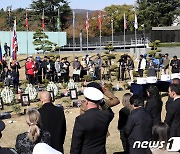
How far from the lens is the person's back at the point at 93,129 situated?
5488mm

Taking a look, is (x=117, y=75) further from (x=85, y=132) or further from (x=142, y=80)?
(x=85, y=132)

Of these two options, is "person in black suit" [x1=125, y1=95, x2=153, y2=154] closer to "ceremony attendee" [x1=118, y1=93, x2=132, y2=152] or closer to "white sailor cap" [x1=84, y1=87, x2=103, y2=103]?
"ceremony attendee" [x1=118, y1=93, x2=132, y2=152]

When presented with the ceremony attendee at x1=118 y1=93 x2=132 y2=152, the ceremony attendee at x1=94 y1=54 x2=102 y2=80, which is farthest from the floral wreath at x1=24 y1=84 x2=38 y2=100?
the ceremony attendee at x1=118 y1=93 x2=132 y2=152

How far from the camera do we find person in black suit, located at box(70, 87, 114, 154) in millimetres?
5487

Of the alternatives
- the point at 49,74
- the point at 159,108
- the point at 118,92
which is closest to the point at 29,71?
the point at 49,74

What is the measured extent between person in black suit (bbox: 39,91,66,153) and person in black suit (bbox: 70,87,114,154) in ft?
3.03

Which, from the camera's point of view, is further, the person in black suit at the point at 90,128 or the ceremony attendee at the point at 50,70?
the ceremony attendee at the point at 50,70

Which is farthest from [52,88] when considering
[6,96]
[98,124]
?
[98,124]

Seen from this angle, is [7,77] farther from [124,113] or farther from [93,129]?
[93,129]

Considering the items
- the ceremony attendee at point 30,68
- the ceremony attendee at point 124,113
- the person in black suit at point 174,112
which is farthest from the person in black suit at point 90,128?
the ceremony attendee at point 30,68

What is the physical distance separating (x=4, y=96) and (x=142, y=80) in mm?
5353

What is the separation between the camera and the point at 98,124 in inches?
221

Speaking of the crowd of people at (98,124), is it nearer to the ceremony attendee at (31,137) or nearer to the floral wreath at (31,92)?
the ceremony attendee at (31,137)

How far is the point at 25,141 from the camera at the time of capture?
5.24m
